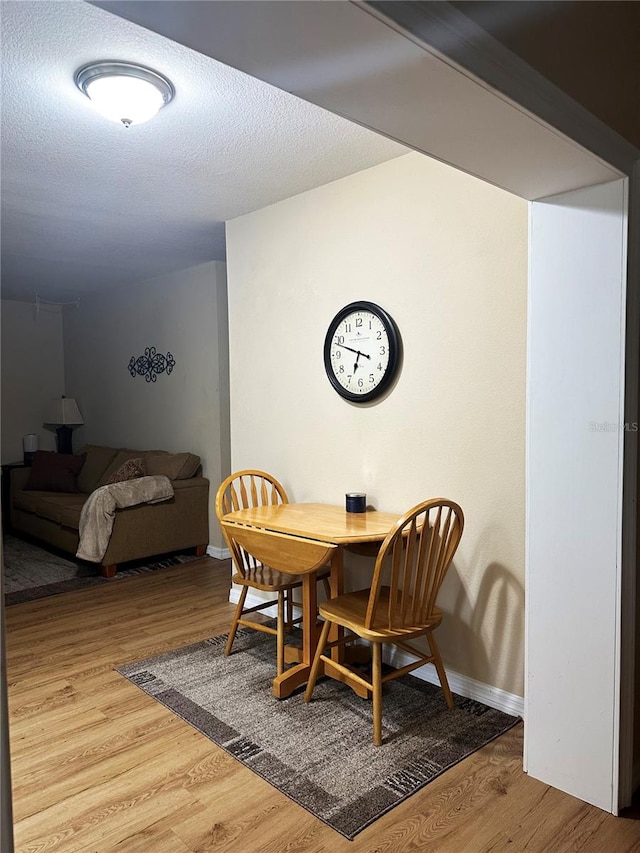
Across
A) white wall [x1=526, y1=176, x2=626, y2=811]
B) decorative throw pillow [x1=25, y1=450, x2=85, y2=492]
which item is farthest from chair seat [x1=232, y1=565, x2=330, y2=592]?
decorative throw pillow [x1=25, y1=450, x2=85, y2=492]

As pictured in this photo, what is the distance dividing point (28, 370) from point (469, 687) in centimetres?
578

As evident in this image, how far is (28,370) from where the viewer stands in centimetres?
673

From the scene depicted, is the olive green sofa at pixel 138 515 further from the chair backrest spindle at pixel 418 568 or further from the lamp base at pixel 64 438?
the chair backrest spindle at pixel 418 568

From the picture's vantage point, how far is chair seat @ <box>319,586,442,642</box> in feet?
7.46

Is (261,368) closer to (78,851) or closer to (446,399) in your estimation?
(446,399)

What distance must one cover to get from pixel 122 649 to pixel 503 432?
218cm

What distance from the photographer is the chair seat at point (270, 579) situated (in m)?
2.87

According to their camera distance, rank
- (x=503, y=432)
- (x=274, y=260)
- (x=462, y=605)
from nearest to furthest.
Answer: (x=503, y=432)
(x=462, y=605)
(x=274, y=260)

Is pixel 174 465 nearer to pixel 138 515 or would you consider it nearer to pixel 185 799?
pixel 138 515

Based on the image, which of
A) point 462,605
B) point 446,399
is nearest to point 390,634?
point 462,605

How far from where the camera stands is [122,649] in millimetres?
3225

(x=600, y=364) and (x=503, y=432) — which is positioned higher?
(x=600, y=364)

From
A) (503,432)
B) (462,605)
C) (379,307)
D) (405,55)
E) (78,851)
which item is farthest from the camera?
(379,307)

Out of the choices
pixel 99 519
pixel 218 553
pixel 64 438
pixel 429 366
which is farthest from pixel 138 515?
pixel 429 366
